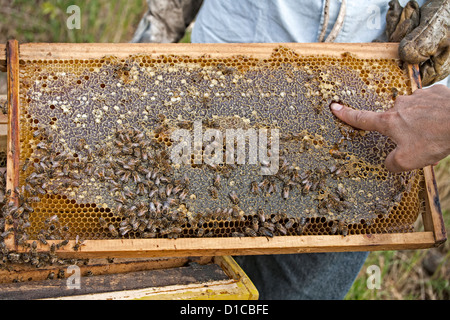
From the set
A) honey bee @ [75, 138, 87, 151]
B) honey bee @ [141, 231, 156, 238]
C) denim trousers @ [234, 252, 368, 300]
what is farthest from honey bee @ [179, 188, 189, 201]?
denim trousers @ [234, 252, 368, 300]

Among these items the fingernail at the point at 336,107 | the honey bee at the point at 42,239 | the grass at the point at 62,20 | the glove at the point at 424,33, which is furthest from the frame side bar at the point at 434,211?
the grass at the point at 62,20

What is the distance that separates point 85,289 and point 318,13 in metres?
3.37

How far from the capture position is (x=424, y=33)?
346 cm

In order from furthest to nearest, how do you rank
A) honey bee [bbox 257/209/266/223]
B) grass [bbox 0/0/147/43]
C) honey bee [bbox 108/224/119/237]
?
1. grass [bbox 0/0/147/43]
2. honey bee [bbox 257/209/266/223]
3. honey bee [bbox 108/224/119/237]

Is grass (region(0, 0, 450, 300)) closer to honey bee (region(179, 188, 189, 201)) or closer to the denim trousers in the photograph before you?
the denim trousers

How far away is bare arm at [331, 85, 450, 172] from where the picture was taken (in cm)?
283

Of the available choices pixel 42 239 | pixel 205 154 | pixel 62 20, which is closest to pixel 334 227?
pixel 205 154

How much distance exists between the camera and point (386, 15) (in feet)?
12.3

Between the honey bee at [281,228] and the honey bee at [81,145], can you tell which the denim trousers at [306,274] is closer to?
the honey bee at [281,228]

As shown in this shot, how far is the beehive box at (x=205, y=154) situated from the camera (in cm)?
308

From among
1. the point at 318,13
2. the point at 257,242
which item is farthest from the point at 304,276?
the point at 318,13

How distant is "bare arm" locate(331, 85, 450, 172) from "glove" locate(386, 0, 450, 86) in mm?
596

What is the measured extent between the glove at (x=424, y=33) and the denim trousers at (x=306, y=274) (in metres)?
2.39
